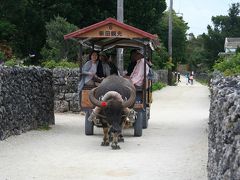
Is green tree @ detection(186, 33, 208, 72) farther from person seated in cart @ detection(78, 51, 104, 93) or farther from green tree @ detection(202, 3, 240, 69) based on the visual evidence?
person seated in cart @ detection(78, 51, 104, 93)

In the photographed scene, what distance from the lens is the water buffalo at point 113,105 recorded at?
11422 mm

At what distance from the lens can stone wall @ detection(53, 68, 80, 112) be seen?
19594mm

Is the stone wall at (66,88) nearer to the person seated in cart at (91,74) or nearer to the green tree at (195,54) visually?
the person seated in cart at (91,74)

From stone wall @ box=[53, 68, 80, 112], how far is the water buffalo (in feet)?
23.0

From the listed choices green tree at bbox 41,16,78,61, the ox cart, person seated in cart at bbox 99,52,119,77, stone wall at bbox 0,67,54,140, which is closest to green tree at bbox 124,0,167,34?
green tree at bbox 41,16,78,61

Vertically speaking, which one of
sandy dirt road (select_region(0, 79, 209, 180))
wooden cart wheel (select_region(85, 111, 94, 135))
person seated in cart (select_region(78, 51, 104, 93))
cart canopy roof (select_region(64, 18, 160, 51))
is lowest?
sandy dirt road (select_region(0, 79, 209, 180))

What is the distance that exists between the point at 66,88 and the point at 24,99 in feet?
20.0

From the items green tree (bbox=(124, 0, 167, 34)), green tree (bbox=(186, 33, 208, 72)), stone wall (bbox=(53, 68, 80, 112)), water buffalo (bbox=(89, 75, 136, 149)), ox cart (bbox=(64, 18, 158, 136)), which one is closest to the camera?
water buffalo (bbox=(89, 75, 136, 149))

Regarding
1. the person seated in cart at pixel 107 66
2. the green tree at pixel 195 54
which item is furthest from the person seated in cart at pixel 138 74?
the green tree at pixel 195 54

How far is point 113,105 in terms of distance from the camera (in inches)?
450

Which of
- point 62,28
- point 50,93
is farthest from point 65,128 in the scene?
point 62,28

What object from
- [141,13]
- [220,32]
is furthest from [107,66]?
[220,32]

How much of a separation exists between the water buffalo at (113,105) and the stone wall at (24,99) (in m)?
1.89

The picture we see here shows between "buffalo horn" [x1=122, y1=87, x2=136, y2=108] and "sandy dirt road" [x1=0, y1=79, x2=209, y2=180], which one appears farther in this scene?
"buffalo horn" [x1=122, y1=87, x2=136, y2=108]
